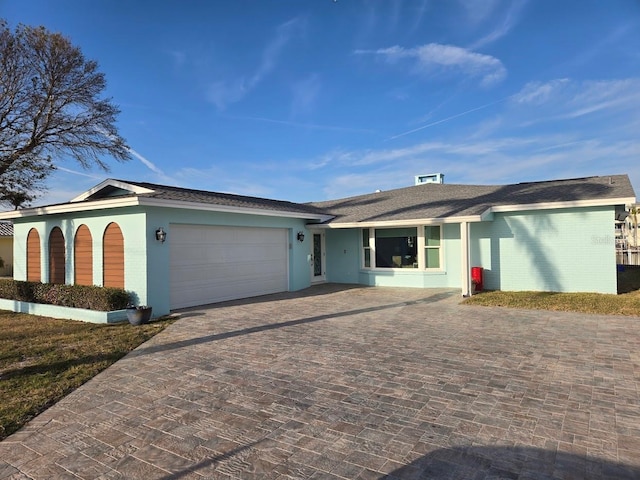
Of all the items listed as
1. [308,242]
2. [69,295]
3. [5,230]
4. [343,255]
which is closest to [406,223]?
[343,255]

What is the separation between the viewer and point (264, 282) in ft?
42.6

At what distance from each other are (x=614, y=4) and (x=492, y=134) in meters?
9.42

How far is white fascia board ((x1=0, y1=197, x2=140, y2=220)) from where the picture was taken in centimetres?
903

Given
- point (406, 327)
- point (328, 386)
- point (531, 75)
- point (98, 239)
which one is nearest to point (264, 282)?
point (98, 239)

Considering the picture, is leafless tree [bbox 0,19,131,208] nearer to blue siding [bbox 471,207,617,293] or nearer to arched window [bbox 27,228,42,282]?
arched window [bbox 27,228,42,282]

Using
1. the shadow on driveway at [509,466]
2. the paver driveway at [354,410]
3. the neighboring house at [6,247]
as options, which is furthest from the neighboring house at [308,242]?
the neighboring house at [6,247]

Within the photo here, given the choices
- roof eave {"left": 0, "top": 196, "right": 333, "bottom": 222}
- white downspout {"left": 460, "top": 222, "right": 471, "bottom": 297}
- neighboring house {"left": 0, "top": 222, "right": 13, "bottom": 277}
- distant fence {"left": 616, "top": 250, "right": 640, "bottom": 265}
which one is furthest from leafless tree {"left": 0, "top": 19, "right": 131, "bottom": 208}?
distant fence {"left": 616, "top": 250, "right": 640, "bottom": 265}

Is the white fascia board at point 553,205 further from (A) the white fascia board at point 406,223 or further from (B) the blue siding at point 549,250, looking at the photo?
(A) the white fascia board at point 406,223

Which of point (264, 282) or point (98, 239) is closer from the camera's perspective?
point (98, 239)

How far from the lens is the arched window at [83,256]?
35.0 feet

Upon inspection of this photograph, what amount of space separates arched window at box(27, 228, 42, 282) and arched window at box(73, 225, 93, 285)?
2719 mm

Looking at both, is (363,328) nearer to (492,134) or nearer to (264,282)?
(264,282)

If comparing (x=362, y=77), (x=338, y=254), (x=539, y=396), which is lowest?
(x=539, y=396)

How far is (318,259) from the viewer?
16109mm
